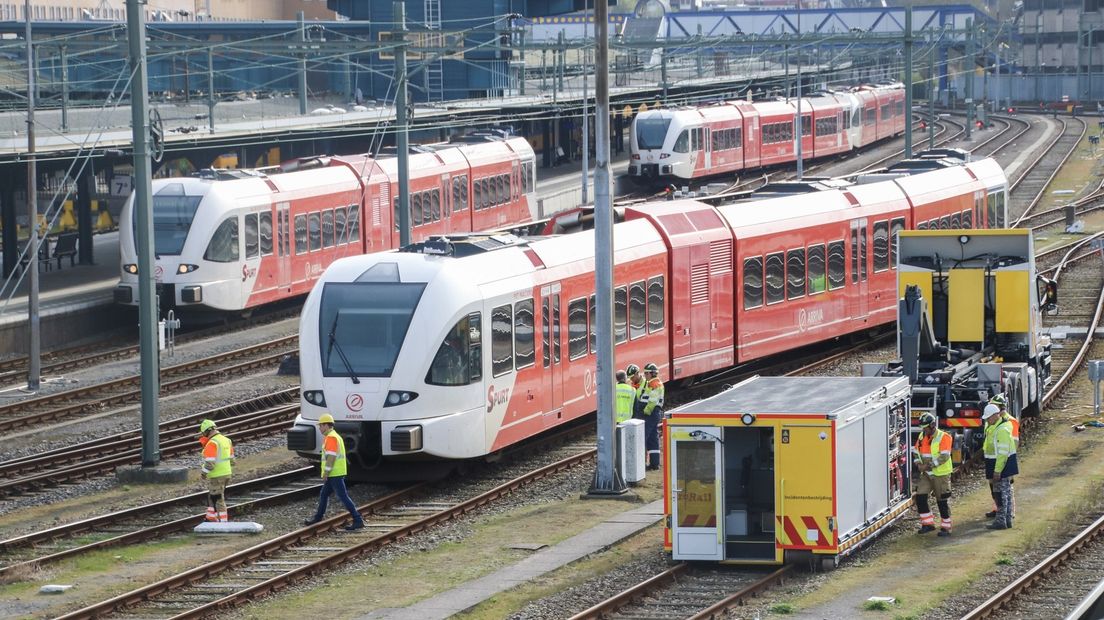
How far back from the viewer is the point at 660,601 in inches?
638

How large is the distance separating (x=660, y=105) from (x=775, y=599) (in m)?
66.7

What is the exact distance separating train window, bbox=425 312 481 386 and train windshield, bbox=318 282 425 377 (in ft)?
1.61

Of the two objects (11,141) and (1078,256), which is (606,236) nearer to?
(11,141)

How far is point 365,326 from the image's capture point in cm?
2097

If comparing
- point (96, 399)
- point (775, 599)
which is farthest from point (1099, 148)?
point (775, 599)

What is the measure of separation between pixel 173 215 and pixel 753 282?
1300cm

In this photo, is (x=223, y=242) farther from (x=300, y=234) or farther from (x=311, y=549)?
(x=311, y=549)

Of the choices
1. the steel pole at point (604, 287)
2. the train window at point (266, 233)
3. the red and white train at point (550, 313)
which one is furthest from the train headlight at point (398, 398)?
the train window at point (266, 233)

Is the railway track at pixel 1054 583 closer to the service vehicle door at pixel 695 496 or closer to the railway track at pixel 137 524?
the service vehicle door at pixel 695 496

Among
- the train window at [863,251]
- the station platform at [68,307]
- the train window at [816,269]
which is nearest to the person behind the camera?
the train window at [816,269]

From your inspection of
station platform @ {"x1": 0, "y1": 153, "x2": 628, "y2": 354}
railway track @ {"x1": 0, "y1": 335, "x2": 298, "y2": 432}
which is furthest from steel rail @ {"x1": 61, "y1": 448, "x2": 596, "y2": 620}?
station platform @ {"x1": 0, "y1": 153, "x2": 628, "y2": 354}

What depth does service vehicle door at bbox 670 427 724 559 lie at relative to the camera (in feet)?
56.2

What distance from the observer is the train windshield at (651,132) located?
64125mm

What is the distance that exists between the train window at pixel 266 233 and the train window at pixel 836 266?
12.4 m
